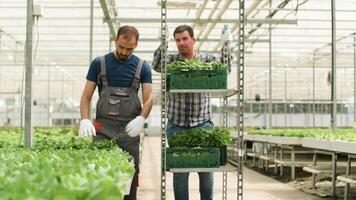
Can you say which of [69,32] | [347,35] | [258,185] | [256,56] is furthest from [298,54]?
[258,185]

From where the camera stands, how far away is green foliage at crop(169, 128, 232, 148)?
398 centimetres

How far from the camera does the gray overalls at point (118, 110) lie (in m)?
3.94

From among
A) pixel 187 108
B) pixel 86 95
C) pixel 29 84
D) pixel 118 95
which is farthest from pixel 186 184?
pixel 29 84

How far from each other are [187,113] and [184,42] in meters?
0.54

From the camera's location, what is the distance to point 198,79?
385 centimetres

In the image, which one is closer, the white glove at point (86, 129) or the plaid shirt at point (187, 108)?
the white glove at point (86, 129)

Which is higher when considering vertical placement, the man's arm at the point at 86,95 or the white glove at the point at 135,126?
the man's arm at the point at 86,95

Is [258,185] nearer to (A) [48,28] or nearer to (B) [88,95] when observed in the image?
(B) [88,95]

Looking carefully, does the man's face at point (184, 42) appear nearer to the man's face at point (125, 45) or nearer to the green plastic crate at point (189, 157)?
the man's face at point (125, 45)

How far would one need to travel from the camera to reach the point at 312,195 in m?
7.43

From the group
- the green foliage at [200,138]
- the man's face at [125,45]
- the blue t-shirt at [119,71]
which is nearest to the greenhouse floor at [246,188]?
the green foliage at [200,138]

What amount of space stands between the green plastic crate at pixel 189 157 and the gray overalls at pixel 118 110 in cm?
27

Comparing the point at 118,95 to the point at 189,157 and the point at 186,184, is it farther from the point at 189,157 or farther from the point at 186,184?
the point at 186,184

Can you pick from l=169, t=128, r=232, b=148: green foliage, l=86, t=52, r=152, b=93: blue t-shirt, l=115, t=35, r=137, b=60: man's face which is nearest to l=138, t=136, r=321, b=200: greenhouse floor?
l=169, t=128, r=232, b=148: green foliage
